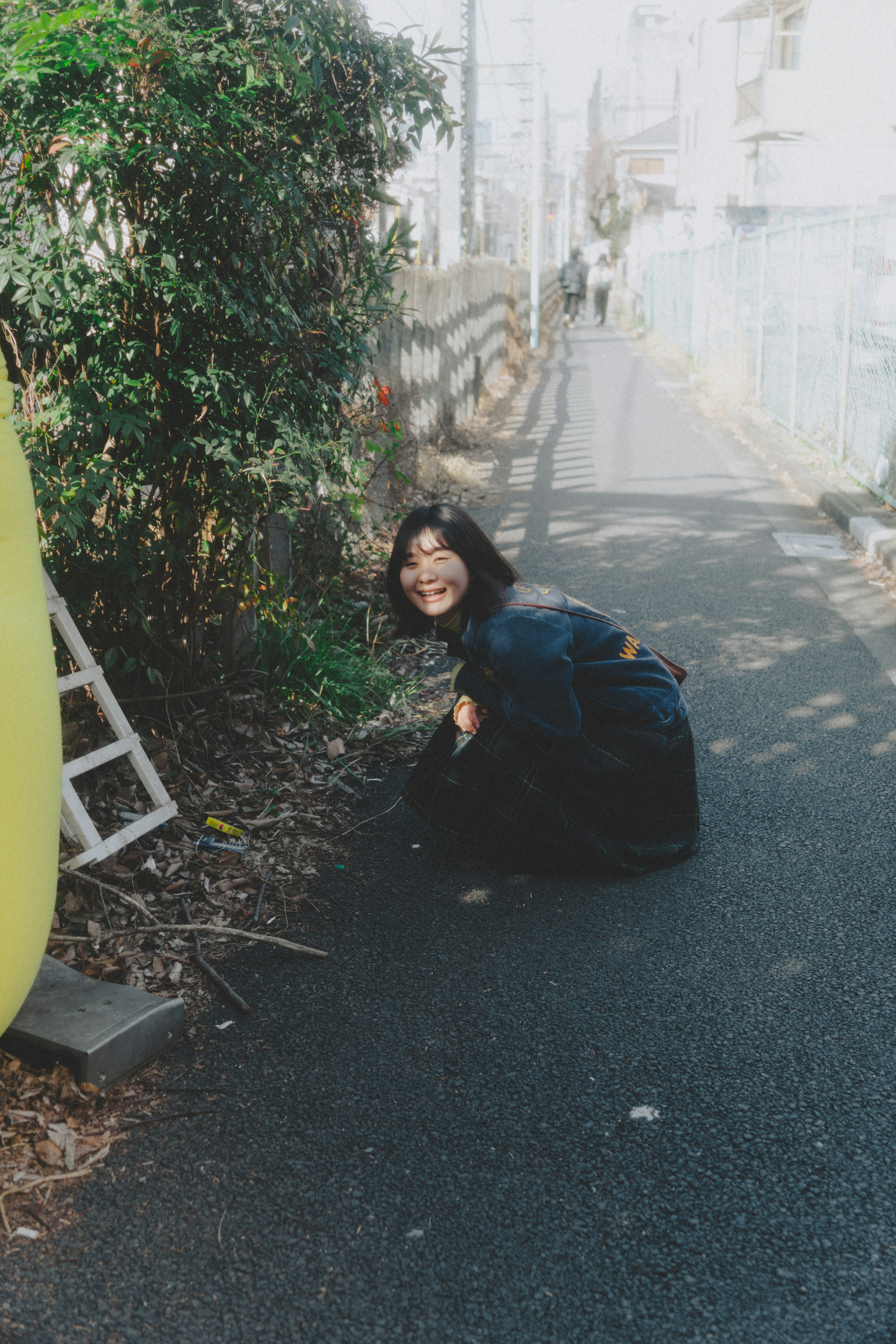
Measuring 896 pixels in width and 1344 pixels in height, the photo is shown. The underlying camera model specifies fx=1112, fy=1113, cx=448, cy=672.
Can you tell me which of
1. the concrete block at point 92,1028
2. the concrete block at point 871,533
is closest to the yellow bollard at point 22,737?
the concrete block at point 92,1028

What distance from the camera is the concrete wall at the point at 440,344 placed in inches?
336

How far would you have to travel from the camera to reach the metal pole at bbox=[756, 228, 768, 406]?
13289 mm

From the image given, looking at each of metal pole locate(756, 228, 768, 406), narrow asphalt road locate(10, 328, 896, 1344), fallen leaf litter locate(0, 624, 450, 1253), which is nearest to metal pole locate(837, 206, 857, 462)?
metal pole locate(756, 228, 768, 406)

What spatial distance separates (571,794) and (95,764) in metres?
1.47

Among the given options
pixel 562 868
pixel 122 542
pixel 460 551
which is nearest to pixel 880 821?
pixel 562 868

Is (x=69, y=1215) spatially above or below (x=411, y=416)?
below

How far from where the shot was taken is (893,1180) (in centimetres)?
225

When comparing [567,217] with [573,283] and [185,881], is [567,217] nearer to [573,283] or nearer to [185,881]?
[573,283]

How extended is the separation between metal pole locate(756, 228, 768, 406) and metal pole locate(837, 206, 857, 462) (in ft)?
13.6

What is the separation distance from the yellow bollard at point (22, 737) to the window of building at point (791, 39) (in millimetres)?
32926

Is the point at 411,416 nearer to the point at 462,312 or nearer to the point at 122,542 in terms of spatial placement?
the point at 462,312

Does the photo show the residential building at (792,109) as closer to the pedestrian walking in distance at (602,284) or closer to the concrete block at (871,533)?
the pedestrian walking in distance at (602,284)

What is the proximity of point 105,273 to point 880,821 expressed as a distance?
10.2 feet

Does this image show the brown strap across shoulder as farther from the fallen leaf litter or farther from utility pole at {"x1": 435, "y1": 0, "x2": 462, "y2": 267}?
utility pole at {"x1": 435, "y1": 0, "x2": 462, "y2": 267}
